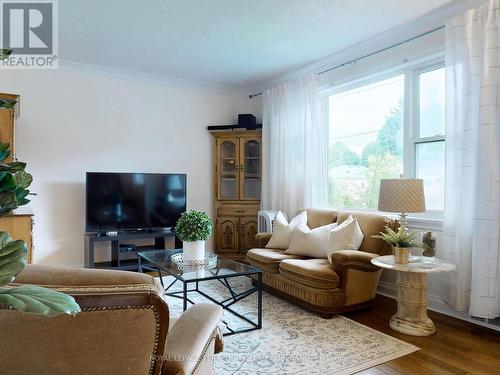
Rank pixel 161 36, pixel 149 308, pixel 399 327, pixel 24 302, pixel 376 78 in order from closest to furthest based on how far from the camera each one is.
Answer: pixel 24 302
pixel 149 308
pixel 399 327
pixel 161 36
pixel 376 78

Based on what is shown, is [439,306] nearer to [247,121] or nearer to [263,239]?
[263,239]

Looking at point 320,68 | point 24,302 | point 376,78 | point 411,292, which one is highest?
point 320,68

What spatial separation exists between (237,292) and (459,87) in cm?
281

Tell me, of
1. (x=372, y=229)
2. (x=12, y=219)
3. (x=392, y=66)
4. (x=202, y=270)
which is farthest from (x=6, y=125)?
(x=392, y=66)

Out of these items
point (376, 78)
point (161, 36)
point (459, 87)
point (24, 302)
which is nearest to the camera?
point (24, 302)

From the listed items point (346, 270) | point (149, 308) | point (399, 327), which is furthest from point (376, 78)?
point (149, 308)

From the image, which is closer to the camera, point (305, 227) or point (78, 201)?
point (305, 227)

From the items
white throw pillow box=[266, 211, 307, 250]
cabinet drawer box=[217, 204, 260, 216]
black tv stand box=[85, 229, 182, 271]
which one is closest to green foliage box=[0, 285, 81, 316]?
white throw pillow box=[266, 211, 307, 250]

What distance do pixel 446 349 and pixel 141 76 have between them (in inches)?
184

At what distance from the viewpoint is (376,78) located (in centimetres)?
397

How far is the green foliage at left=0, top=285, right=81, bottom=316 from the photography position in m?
0.67

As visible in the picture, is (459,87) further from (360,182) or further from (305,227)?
(305,227)

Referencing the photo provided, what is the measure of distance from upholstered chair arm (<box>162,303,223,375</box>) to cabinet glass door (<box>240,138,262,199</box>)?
12.6 ft

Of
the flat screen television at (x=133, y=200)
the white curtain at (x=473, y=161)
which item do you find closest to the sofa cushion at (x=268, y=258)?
the white curtain at (x=473, y=161)
